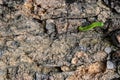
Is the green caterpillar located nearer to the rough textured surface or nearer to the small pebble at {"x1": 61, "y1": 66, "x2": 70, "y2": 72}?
the rough textured surface

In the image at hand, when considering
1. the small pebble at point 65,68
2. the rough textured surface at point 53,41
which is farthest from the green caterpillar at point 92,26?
the small pebble at point 65,68

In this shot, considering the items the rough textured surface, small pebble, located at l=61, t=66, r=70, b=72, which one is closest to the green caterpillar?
the rough textured surface

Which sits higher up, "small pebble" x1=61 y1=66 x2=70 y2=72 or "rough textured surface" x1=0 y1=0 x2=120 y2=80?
"rough textured surface" x1=0 y1=0 x2=120 y2=80

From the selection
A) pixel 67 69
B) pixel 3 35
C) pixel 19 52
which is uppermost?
pixel 3 35

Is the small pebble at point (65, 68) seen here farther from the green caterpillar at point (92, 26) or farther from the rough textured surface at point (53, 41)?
the green caterpillar at point (92, 26)

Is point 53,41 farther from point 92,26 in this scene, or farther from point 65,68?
point 92,26

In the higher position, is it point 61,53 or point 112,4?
point 112,4

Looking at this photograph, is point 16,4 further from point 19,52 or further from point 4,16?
point 19,52

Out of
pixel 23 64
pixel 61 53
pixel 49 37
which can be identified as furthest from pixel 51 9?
pixel 23 64
